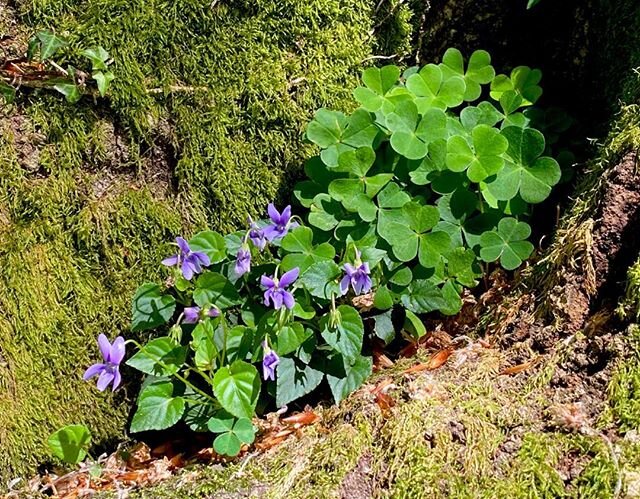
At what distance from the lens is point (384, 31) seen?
276cm

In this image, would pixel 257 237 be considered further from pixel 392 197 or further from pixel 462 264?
pixel 462 264

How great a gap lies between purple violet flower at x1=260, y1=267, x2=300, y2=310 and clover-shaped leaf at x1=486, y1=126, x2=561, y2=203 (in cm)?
77

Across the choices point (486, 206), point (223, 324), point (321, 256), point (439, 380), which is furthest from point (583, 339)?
point (223, 324)

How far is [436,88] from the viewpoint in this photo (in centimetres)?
253

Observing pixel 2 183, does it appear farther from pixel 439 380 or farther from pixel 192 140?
pixel 439 380

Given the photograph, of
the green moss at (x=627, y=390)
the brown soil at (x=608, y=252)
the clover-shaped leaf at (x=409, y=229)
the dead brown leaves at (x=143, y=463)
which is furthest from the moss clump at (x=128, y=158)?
the green moss at (x=627, y=390)

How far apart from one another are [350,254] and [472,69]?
3.04ft

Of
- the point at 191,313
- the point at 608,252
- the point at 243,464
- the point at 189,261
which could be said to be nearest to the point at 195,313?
the point at 191,313

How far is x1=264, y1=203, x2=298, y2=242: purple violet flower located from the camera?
2252mm

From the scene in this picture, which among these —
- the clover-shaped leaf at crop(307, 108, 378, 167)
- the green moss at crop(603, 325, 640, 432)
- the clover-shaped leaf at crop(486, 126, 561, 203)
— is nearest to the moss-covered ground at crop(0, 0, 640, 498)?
the clover-shaped leaf at crop(486, 126, 561, 203)

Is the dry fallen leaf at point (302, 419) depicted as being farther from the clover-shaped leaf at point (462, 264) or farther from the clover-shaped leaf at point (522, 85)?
the clover-shaped leaf at point (522, 85)

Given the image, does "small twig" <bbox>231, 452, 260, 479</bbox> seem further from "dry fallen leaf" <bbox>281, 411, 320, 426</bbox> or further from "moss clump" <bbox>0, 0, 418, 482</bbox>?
"moss clump" <bbox>0, 0, 418, 482</bbox>

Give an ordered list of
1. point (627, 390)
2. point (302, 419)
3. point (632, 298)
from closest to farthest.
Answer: point (627, 390), point (632, 298), point (302, 419)

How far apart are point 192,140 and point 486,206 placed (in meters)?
1.10
